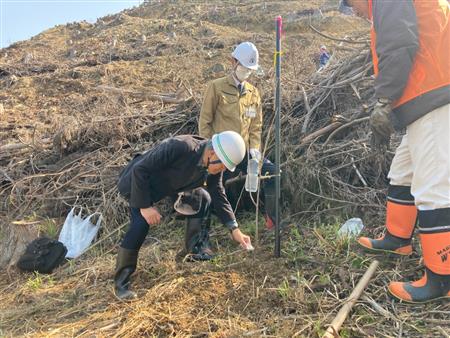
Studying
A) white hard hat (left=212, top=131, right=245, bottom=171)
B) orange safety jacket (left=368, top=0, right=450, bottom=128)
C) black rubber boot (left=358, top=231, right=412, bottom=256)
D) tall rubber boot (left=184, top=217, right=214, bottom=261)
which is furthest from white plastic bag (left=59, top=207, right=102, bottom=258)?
orange safety jacket (left=368, top=0, right=450, bottom=128)

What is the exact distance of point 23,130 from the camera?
700cm

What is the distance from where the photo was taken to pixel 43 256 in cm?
405

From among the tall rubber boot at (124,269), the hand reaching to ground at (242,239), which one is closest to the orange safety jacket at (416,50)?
the hand reaching to ground at (242,239)

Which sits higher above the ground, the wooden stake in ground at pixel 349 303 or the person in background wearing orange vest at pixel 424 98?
the person in background wearing orange vest at pixel 424 98

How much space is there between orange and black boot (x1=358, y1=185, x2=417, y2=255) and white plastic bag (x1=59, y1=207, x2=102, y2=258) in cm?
261

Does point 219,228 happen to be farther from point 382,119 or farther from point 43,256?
point 382,119

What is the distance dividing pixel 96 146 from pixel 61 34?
51.0 ft

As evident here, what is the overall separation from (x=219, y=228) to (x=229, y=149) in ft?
5.14

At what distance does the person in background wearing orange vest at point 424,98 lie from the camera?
8.09 ft

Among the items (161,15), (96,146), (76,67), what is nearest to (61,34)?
(161,15)

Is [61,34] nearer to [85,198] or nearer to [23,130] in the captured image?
[23,130]

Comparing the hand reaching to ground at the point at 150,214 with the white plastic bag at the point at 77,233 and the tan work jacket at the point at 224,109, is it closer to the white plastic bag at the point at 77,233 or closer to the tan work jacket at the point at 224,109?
the tan work jacket at the point at 224,109

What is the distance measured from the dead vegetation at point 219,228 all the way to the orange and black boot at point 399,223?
0.32 ft

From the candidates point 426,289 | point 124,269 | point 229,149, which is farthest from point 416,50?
point 124,269
